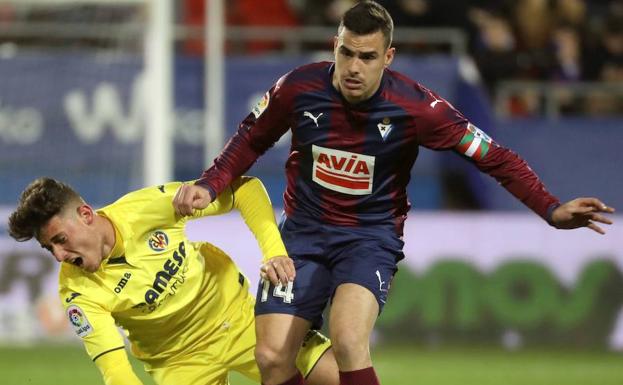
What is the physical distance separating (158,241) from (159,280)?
17cm

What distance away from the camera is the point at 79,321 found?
16.9 feet

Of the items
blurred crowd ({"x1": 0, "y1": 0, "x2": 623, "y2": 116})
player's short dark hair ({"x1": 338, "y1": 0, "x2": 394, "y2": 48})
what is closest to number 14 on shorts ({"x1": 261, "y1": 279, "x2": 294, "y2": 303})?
player's short dark hair ({"x1": 338, "y1": 0, "x2": 394, "y2": 48})

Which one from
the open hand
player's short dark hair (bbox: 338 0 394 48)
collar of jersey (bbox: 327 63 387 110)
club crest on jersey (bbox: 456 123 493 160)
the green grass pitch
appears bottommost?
the green grass pitch

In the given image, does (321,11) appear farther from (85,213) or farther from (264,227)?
(85,213)

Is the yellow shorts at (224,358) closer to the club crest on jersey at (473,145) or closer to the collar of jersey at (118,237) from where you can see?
the collar of jersey at (118,237)

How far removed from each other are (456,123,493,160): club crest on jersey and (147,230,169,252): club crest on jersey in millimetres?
1348

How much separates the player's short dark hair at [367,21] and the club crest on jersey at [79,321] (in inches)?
63.6

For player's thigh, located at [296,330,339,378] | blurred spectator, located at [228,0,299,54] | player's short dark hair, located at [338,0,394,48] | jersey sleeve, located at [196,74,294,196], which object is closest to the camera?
player's short dark hair, located at [338,0,394,48]

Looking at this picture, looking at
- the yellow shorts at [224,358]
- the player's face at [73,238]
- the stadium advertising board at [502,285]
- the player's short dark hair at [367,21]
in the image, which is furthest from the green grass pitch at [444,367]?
the player's short dark hair at [367,21]

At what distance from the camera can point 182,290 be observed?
18.3 feet

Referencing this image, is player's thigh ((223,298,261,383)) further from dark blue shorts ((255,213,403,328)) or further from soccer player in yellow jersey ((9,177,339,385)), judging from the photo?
dark blue shorts ((255,213,403,328))

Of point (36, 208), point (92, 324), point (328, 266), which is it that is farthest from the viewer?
point (328, 266)

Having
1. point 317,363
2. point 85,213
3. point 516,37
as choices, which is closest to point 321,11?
point 516,37

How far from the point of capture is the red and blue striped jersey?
17.8 feet
